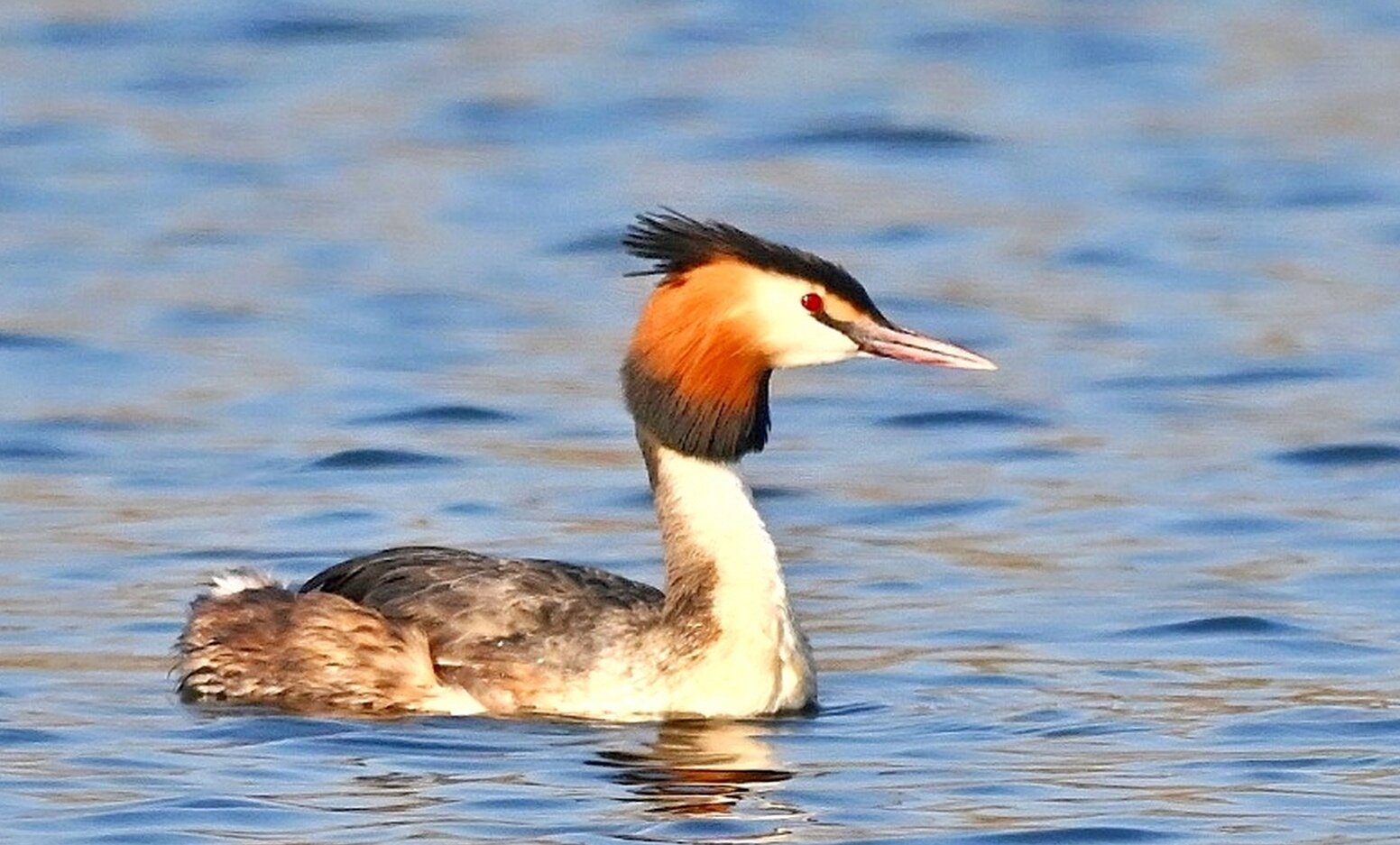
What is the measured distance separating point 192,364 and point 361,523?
2.86 metres

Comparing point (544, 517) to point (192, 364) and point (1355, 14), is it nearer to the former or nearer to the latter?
point (192, 364)

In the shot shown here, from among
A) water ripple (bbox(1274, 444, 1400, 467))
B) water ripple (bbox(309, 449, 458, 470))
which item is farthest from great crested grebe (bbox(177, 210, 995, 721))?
water ripple (bbox(1274, 444, 1400, 467))

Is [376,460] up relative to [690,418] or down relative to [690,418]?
down

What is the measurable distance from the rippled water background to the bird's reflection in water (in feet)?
0.08

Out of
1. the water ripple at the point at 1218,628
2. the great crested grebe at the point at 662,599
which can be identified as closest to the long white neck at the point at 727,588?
the great crested grebe at the point at 662,599

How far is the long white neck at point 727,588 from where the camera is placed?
9.78 m

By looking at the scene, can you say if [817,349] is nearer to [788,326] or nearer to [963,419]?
[788,326]

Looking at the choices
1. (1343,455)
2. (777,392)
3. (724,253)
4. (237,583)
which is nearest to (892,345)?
(724,253)

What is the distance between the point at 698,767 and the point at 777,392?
617 cm

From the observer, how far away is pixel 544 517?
12844 millimetres

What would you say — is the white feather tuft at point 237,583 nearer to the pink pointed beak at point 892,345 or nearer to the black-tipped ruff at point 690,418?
the black-tipped ruff at point 690,418

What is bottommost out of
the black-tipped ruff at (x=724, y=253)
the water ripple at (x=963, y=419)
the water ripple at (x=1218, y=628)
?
the water ripple at (x=963, y=419)

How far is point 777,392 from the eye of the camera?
15.3 m

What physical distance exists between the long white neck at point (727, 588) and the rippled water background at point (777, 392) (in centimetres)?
17
